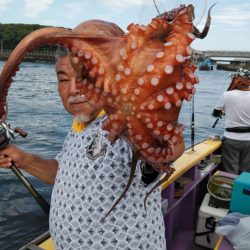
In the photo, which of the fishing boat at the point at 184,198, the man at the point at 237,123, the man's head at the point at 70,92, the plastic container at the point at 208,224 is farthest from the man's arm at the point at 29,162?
the man at the point at 237,123

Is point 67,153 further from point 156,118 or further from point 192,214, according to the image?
point 192,214

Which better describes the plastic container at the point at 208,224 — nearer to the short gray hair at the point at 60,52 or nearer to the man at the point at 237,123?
the man at the point at 237,123

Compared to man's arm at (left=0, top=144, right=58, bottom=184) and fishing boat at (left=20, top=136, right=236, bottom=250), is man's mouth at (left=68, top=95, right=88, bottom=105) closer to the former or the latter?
man's arm at (left=0, top=144, right=58, bottom=184)

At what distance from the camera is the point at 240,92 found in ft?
19.9

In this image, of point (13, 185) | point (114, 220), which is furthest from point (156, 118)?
point (13, 185)

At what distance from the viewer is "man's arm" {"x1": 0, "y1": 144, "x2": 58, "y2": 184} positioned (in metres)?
2.56

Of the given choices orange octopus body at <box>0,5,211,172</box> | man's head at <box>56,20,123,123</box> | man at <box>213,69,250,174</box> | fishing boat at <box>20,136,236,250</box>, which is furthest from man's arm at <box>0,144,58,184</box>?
man at <box>213,69,250,174</box>

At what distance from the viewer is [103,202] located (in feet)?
6.29

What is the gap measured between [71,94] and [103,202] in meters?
0.66

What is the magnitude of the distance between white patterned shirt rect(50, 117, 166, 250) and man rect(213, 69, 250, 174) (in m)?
4.50

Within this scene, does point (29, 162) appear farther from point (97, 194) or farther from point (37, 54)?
point (37, 54)

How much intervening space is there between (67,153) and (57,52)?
666 millimetres

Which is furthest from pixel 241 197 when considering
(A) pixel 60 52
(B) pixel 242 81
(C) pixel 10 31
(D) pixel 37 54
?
(C) pixel 10 31

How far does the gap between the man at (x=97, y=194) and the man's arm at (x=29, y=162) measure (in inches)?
23.0
